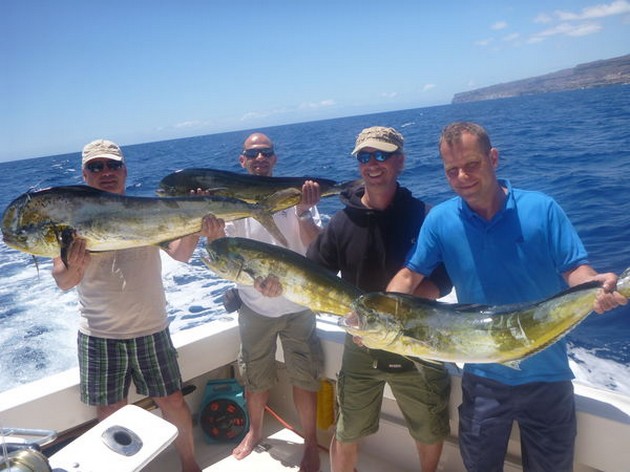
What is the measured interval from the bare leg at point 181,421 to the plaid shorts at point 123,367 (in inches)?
2.3

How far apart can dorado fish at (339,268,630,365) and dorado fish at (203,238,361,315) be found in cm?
33

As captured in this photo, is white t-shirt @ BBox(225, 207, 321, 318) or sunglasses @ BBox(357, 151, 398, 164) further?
white t-shirt @ BBox(225, 207, 321, 318)

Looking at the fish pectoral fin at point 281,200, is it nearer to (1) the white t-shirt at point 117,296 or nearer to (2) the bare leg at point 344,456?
(1) the white t-shirt at point 117,296

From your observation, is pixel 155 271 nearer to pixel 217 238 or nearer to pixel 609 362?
pixel 217 238

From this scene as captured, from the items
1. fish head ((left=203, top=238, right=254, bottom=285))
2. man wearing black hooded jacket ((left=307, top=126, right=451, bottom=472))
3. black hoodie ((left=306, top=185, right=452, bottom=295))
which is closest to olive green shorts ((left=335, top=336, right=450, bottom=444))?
man wearing black hooded jacket ((left=307, top=126, right=451, bottom=472))

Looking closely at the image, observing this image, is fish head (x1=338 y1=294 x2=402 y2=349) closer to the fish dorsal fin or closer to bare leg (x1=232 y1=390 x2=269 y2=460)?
the fish dorsal fin

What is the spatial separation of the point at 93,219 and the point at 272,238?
129 cm

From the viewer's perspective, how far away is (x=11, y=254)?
1049 cm

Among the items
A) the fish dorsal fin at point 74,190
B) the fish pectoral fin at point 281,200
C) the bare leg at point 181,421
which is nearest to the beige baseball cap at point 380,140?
the fish pectoral fin at point 281,200

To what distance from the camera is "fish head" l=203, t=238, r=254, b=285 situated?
2.41m

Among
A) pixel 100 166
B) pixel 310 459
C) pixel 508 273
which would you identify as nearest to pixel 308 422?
pixel 310 459

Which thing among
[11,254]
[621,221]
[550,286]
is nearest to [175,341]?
[550,286]

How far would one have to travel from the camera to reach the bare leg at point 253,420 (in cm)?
336

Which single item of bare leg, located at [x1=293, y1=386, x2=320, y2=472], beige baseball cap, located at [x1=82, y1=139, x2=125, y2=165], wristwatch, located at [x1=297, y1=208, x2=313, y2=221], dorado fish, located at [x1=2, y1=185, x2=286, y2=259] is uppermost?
beige baseball cap, located at [x1=82, y1=139, x2=125, y2=165]
